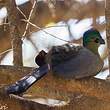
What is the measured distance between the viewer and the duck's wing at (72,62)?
278cm

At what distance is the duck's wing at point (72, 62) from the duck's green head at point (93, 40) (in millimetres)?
225

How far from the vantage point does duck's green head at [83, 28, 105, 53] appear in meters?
3.19

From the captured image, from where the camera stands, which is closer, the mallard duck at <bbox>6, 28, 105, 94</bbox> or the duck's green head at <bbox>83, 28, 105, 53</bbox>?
the mallard duck at <bbox>6, 28, 105, 94</bbox>

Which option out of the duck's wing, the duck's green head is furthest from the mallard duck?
the duck's green head

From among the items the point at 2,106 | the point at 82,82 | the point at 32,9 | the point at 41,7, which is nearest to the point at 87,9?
the point at 41,7

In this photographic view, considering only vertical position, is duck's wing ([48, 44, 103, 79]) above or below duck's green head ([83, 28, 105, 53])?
below

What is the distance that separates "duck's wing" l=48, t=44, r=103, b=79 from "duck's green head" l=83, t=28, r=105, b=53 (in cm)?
23

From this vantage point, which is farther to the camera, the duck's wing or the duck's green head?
the duck's green head

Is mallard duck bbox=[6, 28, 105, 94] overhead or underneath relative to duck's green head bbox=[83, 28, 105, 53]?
underneath

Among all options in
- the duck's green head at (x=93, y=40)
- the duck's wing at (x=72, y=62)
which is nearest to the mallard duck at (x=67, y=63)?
the duck's wing at (x=72, y=62)

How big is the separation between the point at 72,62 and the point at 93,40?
0.45 m

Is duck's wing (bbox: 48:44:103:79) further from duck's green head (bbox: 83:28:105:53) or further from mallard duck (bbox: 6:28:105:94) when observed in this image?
duck's green head (bbox: 83:28:105:53)

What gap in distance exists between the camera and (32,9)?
11.8 ft

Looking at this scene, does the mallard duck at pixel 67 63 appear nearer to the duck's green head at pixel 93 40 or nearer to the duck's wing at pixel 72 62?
the duck's wing at pixel 72 62
